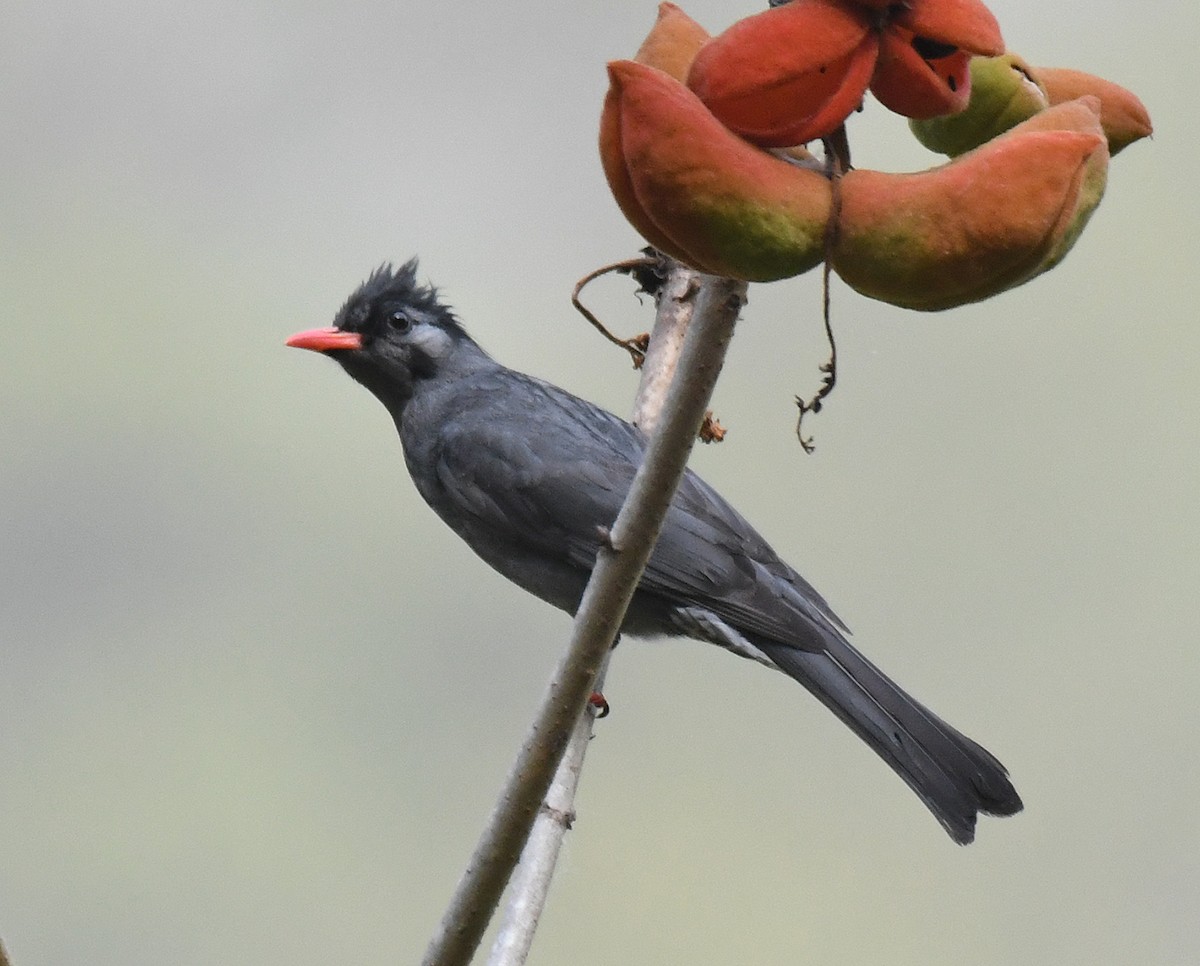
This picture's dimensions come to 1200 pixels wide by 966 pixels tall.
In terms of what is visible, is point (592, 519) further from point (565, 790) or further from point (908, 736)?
point (565, 790)

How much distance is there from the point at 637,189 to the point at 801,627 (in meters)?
2.80

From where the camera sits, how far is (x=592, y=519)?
4.03m

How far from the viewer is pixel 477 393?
4426mm

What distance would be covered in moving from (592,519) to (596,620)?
7.10 ft

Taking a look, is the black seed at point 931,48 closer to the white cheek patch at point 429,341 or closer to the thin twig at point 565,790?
the thin twig at point 565,790

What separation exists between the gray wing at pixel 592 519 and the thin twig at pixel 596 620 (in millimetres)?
1717

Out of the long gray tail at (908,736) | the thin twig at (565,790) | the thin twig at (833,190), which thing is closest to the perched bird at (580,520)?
the long gray tail at (908,736)

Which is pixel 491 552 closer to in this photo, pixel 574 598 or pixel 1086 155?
pixel 574 598

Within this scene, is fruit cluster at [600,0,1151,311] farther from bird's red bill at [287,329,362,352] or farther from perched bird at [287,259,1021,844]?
bird's red bill at [287,329,362,352]

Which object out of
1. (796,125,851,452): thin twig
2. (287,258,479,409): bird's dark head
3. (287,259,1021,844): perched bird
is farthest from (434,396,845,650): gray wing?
(796,125,851,452): thin twig

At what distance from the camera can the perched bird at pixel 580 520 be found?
11.7 ft

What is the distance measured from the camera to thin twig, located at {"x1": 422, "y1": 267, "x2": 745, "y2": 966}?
1376 mm

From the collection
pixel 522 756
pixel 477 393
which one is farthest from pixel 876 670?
pixel 522 756

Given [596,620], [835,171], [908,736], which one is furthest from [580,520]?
[835,171]
